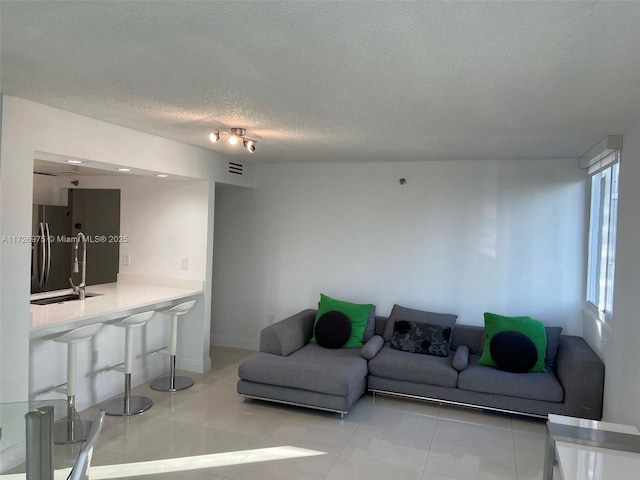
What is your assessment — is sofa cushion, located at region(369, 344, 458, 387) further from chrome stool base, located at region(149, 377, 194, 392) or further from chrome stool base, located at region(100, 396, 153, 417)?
chrome stool base, located at region(100, 396, 153, 417)

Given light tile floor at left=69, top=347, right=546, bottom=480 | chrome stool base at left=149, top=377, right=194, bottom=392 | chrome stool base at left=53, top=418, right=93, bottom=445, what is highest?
chrome stool base at left=53, top=418, right=93, bottom=445

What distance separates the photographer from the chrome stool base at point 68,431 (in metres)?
1.93

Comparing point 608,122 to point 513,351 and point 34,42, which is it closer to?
point 513,351

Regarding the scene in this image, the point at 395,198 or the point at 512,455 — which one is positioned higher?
the point at 395,198

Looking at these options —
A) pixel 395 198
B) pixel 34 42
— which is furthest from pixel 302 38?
pixel 395 198

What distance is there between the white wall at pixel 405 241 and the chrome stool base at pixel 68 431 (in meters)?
3.73

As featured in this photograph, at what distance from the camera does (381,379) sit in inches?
177

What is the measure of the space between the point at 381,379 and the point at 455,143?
7.57 feet

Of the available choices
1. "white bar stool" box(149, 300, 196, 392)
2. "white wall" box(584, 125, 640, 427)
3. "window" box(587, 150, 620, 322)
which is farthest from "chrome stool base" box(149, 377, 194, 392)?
"window" box(587, 150, 620, 322)

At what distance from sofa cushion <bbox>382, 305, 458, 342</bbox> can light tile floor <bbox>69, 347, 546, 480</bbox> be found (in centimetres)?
77

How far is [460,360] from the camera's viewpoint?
14.1 feet

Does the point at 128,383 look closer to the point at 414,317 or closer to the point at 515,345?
the point at 414,317

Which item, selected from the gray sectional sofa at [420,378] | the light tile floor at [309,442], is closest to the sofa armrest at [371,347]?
the gray sectional sofa at [420,378]

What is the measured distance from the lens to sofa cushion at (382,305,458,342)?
16.1ft
